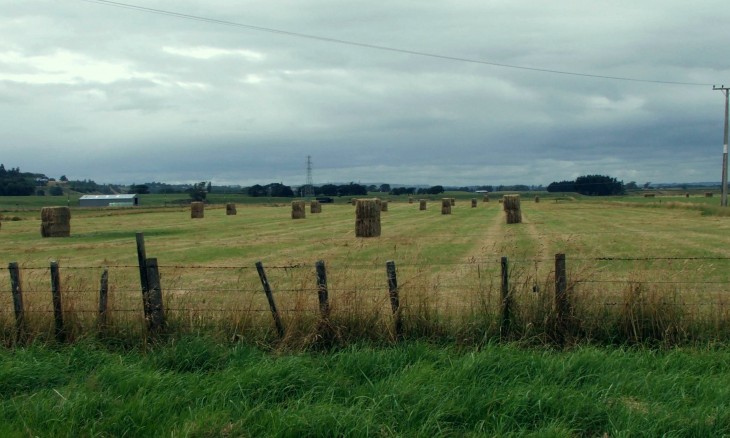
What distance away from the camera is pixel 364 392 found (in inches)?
266

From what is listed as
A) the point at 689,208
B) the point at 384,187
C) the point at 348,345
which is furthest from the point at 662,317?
the point at 384,187

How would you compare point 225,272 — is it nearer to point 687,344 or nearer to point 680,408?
point 687,344

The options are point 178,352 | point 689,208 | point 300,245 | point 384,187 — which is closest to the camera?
point 178,352

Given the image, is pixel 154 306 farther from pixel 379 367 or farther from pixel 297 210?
pixel 297 210

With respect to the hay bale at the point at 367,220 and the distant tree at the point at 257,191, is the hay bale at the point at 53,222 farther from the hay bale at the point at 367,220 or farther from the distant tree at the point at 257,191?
the distant tree at the point at 257,191

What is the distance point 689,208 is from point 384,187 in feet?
360

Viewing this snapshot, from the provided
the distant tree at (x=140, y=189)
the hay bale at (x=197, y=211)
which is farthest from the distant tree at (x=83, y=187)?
the hay bale at (x=197, y=211)

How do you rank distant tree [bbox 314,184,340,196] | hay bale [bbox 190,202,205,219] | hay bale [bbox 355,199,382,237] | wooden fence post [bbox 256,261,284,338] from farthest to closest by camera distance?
1. distant tree [bbox 314,184,340,196]
2. hay bale [bbox 190,202,205,219]
3. hay bale [bbox 355,199,382,237]
4. wooden fence post [bbox 256,261,284,338]

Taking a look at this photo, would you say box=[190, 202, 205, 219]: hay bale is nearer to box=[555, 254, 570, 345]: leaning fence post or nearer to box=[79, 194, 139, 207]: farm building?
box=[555, 254, 570, 345]: leaning fence post

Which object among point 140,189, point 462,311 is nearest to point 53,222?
point 462,311

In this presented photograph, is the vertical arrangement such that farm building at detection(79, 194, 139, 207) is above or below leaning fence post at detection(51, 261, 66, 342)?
below

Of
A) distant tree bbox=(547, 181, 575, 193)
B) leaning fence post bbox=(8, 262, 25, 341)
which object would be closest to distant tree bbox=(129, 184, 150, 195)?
distant tree bbox=(547, 181, 575, 193)

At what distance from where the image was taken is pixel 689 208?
183 ft

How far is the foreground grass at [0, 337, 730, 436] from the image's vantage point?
5992mm
